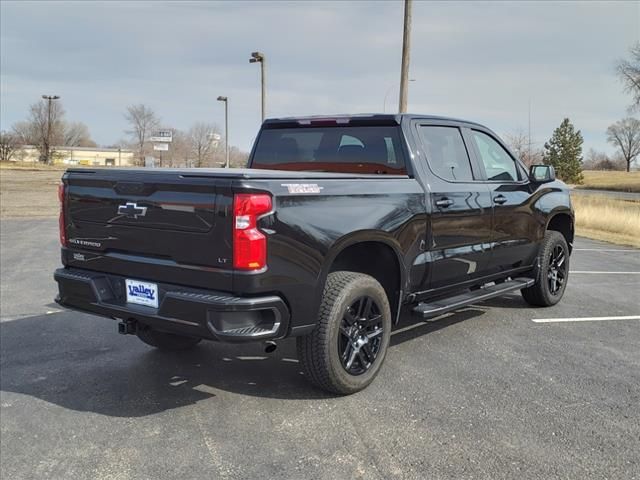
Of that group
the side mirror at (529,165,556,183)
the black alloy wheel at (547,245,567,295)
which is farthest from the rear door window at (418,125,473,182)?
the black alloy wheel at (547,245,567,295)

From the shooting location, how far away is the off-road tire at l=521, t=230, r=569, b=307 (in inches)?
243

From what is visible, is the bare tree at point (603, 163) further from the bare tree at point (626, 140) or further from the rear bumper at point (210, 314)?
the rear bumper at point (210, 314)

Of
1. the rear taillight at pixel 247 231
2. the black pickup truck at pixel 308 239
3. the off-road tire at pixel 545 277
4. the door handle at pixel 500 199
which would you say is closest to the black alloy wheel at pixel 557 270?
the off-road tire at pixel 545 277

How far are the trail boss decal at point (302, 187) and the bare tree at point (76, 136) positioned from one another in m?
119

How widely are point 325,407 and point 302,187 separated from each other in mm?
1459

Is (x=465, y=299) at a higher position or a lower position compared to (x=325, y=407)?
higher

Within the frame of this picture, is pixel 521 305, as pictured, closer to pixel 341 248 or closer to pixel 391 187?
pixel 391 187

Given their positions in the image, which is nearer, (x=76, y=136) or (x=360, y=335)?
(x=360, y=335)

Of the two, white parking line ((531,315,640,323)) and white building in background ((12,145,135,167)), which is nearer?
white parking line ((531,315,640,323))

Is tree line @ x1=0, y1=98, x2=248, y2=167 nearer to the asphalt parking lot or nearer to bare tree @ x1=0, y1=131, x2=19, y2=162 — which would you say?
bare tree @ x1=0, y1=131, x2=19, y2=162

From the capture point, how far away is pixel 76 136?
114125 millimetres

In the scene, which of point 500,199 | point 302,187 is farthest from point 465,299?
point 302,187

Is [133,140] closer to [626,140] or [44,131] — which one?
[44,131]

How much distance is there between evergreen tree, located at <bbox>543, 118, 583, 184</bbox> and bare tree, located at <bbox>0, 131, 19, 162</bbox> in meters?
80.1
